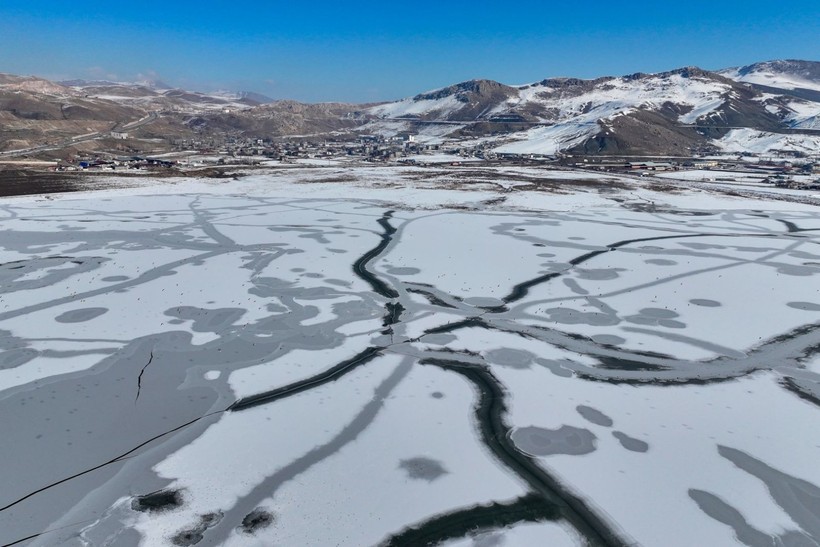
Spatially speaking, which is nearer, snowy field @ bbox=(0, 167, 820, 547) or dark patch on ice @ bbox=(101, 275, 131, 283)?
snowy field @ bbox=(0, 167, 820, 547)

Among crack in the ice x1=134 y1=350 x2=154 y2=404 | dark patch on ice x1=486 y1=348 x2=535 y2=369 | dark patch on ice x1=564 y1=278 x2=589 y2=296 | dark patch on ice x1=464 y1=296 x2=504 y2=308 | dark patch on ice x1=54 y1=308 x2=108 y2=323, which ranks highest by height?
dark patch on ice x1=564 y1=278 x2=589 y2=296

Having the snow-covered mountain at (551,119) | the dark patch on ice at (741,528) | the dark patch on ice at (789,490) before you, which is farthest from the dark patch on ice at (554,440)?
Answer: the snow-covered mountain at (551,119)

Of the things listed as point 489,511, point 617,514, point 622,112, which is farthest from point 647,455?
point 622,112

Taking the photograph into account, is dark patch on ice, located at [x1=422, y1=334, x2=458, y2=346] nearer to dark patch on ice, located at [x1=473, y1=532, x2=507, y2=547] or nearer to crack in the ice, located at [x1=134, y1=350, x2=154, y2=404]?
dark patch on ice, located at [x1=473, y1=532, x2=507, y2=547]

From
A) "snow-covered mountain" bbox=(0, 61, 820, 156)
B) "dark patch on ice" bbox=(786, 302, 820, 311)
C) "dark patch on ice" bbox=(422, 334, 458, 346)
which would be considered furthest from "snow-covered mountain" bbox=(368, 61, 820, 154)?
"dark patch on ice" bbox=(422, 334, 458, 346)

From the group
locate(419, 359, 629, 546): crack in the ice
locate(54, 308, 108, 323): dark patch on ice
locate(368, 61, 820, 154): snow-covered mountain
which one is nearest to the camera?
locate(419, 359, 629, 546): crack in the ice

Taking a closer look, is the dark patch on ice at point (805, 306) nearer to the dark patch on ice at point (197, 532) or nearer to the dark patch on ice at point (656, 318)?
the dark patch on ice at point (656, 318)
